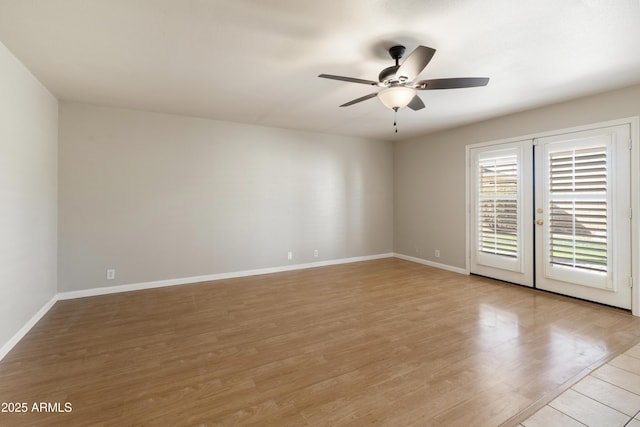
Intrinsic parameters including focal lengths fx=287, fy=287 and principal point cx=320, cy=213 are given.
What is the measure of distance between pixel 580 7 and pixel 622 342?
109 inches

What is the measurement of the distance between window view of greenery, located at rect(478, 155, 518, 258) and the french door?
0.01m

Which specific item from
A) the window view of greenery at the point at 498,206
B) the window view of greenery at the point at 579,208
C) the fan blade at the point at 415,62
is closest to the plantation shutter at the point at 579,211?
the window view of greenery at the point at 579,208

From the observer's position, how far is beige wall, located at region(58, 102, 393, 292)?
377 cm

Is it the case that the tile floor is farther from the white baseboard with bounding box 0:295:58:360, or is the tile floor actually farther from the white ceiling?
the white baseboard with bounding box 0:295:58:360

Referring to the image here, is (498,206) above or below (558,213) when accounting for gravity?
above

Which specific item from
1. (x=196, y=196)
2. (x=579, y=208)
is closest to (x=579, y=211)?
(x=579, y=208)

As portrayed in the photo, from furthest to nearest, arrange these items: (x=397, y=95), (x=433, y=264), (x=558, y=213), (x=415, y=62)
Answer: (x=433, y=264)
(x=558, y=213)
(x=397, y=95)
(x=415, y=62)

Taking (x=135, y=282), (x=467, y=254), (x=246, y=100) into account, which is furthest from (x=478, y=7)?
(x=135, y=282)

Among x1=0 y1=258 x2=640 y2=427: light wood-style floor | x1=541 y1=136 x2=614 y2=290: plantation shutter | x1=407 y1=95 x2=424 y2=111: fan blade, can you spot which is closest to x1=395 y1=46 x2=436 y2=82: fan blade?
x1=407 y1=95 x2=424 y2=111: fan blade

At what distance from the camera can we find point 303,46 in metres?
2.38

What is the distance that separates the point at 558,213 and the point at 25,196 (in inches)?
237

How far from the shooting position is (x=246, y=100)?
12.0 ft

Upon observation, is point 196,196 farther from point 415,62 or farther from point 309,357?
point 415,62

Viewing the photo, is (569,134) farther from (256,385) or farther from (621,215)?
(256,385)
